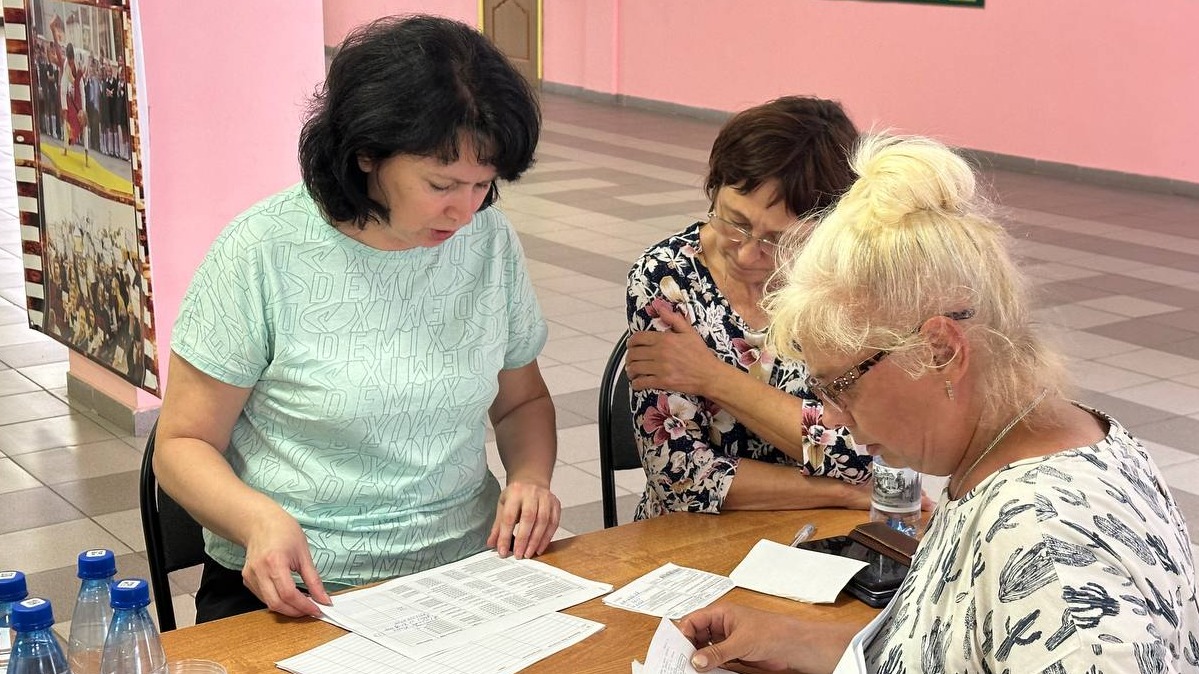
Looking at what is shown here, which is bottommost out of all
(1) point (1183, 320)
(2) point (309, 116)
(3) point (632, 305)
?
(1) point (1183, 320)

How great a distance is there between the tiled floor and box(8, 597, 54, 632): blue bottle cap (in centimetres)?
113

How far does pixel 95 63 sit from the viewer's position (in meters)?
4.58

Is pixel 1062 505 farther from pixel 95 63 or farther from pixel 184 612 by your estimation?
pixel 95 63

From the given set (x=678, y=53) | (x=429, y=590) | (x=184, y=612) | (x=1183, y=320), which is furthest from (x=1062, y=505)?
(x=678, y=53)

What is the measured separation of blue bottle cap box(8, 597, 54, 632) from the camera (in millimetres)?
1380

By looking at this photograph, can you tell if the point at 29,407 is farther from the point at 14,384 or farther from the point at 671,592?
the point at 671,592

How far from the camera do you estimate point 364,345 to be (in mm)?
2139

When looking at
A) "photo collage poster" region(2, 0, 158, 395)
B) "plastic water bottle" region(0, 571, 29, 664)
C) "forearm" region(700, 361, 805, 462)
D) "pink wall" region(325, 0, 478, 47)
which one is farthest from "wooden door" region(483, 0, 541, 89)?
"plastic water bottle" region(0, 571, 29, 664)

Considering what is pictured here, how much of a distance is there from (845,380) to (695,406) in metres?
0.90

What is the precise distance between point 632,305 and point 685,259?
0.13 meters

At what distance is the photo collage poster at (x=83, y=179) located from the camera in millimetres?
4539

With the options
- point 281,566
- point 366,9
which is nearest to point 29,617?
point 281,566

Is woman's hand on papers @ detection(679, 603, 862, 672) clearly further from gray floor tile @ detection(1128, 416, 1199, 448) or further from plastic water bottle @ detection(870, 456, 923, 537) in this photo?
gray floor tile @ detection(1128, 416, 1199, 448)

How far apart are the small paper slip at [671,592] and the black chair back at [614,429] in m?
0.68
